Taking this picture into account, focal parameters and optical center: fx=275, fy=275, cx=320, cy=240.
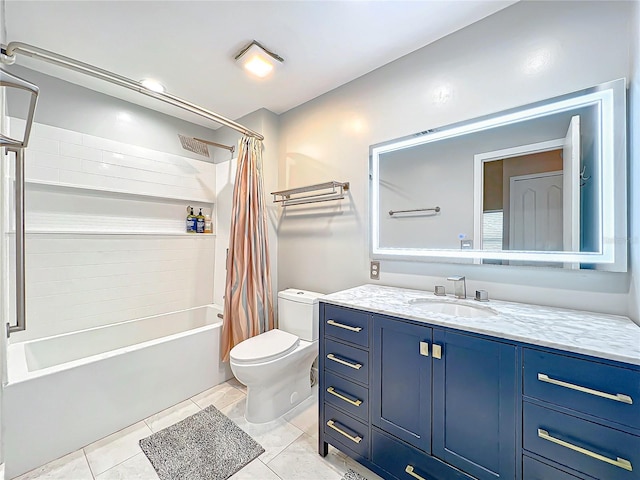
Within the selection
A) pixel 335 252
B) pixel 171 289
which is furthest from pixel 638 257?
pixel 171 289

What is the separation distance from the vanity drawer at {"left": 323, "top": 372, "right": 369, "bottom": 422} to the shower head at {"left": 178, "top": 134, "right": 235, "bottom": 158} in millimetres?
2325

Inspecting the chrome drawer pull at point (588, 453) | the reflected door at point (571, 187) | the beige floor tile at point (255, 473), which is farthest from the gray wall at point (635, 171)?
the beige floor tile at point (255, 473)

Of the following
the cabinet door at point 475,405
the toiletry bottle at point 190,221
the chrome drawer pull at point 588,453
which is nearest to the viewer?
the chrome drawer pull at point 588,453

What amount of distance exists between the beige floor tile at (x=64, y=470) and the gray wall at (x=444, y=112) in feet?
5.55

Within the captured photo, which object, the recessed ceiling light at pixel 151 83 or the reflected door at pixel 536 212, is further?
the recessed ceiling light at pixel 151 83

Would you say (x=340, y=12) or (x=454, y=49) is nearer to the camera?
(x=340, y=12)

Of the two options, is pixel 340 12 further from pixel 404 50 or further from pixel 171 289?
pixel 171 289

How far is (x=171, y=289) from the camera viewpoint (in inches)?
107

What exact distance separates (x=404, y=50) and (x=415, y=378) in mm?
1962

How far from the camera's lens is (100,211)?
91.2 inches

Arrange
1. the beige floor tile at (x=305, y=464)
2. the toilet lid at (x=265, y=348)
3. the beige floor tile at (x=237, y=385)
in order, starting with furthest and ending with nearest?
the beige floor tile at (x=237, y=385) → the toilet lid at (x=265, y=348) → the beige floor tile at (x=305, y=464)

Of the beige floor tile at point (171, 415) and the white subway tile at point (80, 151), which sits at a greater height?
the white subway tile at point (80, 151)

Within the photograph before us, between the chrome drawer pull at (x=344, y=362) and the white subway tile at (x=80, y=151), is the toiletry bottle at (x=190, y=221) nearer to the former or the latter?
the white subway tile at (x=80, y=151)

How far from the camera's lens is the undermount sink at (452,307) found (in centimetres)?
145
